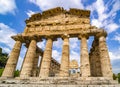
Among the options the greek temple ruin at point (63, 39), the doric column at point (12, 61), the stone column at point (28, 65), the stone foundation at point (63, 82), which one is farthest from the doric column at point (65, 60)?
the doric column at point (12, 61)

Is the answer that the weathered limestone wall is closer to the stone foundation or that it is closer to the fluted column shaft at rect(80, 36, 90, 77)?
the fluted column shaft at rect(80, 36, 90, 77)

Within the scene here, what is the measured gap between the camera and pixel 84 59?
16.9 metres

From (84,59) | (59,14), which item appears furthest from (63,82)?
(59,14)

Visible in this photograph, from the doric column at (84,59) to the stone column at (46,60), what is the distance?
4228 mm

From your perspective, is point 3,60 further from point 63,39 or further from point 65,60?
point 65,60

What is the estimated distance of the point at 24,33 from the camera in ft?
69.7

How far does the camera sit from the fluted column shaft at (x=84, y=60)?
16016mm

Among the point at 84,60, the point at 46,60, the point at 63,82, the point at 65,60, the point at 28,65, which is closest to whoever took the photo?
the point at 63,82

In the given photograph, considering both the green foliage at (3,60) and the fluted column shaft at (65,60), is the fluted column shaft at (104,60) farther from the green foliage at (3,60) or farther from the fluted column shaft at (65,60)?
the green foliage at (3,60)

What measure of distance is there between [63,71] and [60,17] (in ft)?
29.2

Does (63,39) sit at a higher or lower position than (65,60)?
higher

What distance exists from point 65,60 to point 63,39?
343 centimetres

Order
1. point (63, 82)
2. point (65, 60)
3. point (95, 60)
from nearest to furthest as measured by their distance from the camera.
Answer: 1. point (63, 82)
2. point (65, 60)
3. point (95, 60)

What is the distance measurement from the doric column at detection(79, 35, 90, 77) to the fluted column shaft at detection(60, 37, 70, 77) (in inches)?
70.3
